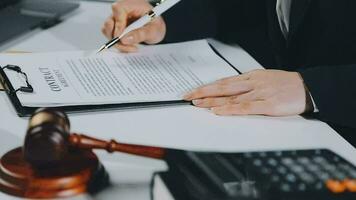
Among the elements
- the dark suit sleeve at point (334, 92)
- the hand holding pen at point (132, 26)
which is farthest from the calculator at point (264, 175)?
the hand holding pen at point (132, 26)

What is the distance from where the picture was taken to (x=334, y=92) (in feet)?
2.91

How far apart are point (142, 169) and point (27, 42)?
578 millimetres

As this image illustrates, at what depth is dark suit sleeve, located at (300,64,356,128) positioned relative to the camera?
876 mm

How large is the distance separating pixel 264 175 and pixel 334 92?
335 millimetres

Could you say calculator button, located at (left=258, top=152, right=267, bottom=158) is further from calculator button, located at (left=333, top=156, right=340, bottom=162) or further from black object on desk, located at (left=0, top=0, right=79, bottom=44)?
black object on desk, located at (left=0, top=0, right=79, bottom=44)

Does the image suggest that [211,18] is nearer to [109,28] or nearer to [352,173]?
[109,28]

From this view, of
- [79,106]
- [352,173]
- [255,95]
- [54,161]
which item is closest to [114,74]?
[79,106]

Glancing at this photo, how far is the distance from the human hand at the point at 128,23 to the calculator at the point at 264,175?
1.63 ft

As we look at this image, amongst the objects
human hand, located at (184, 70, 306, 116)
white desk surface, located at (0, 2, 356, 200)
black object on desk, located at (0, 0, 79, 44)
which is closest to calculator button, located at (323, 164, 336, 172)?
white desk surface, located at (0, 2, 356, 200)

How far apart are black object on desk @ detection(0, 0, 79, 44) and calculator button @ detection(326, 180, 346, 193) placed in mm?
775

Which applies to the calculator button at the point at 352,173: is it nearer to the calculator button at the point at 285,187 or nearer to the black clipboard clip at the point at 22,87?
the calculator button at the point at 285,187

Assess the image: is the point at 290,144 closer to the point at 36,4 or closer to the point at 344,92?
the point at 344,92

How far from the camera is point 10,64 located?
963 mm

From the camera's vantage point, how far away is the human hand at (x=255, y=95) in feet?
2.85
